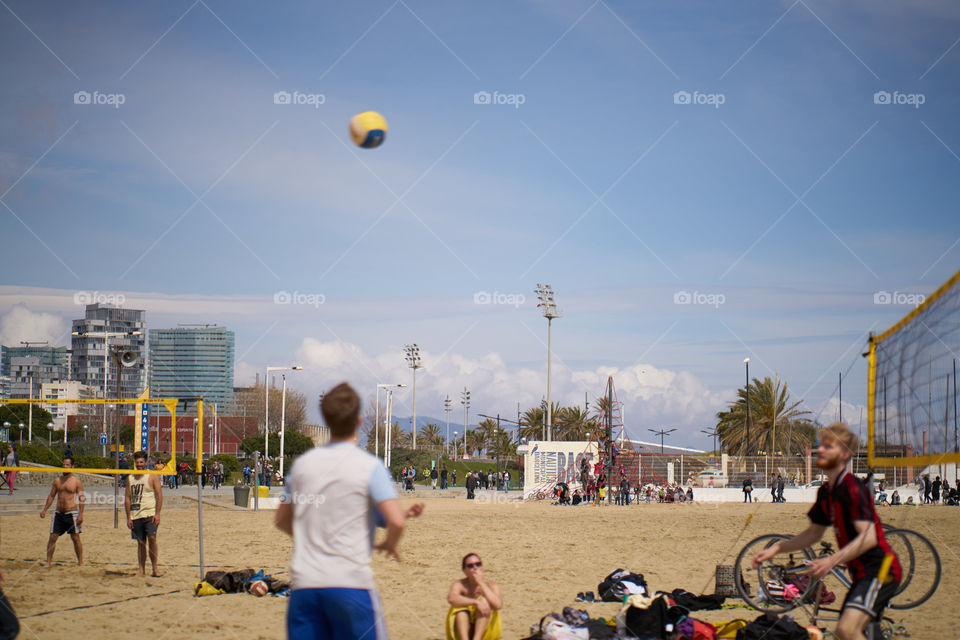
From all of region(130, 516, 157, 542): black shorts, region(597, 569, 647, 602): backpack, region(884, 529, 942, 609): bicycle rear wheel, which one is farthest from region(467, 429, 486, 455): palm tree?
region(884, 529, 942, 609): bicycle rear wheel

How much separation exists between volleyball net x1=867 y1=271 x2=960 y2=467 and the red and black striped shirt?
215 cm

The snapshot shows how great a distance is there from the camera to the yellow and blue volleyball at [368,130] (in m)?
8.83

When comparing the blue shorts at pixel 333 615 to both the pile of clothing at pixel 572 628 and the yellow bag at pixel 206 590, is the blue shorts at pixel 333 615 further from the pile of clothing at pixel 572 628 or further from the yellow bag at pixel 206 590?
the yellow bag at pixel 206 590

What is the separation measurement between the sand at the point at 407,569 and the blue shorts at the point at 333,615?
417cm

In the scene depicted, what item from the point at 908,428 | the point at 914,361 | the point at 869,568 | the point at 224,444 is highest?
the point at 914,361

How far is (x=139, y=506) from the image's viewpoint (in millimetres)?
10820

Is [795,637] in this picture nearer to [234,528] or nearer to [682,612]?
[682,612]

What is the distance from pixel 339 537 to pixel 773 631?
442 cm

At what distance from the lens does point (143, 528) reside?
1093 centimetres

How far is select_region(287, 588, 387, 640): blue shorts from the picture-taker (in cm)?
336

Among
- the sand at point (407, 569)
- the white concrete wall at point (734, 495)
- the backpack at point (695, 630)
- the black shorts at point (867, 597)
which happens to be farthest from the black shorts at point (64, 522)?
the white concrete wall at point (734, 495)

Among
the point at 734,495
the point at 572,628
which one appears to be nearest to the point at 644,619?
the point at 572,628

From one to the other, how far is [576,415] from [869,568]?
270ft

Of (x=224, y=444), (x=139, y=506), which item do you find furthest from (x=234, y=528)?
(x=224, y=444)
